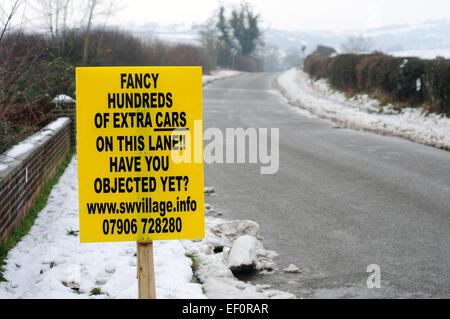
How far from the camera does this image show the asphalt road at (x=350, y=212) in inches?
178

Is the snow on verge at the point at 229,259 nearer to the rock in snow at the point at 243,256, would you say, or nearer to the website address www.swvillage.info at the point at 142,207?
the rock in snow at the point at 243,256

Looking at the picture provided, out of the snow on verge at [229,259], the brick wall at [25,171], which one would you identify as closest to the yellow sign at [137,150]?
the snow on verge at [229,259]

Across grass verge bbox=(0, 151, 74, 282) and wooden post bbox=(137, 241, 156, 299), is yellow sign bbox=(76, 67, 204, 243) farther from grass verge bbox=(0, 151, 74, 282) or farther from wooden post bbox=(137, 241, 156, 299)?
grass verge bbox=(0, 151, 74, 282)

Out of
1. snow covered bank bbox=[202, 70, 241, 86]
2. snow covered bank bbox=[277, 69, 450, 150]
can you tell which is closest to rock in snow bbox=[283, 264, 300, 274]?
snow covered bank bbox=[277, 69, 450, 150]

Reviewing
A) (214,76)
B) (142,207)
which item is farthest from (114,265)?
(214,76)

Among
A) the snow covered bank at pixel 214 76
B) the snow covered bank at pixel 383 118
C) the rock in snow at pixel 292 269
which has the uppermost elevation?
the snow covered bank at pixel 214 76

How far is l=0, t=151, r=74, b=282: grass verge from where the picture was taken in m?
4.59

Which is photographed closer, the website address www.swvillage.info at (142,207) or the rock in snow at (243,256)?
the website address www.swvillage.info at (142,207)

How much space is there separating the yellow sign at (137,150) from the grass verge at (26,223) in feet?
5.85

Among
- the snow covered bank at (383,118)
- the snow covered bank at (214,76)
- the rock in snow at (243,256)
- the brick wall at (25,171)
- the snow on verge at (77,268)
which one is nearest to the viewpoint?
the snow on verge at (77,268)

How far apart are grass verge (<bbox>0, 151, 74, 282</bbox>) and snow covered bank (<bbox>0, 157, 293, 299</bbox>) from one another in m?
0.05

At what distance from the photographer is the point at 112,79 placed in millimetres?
2812

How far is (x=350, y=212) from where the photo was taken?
6586 mm
